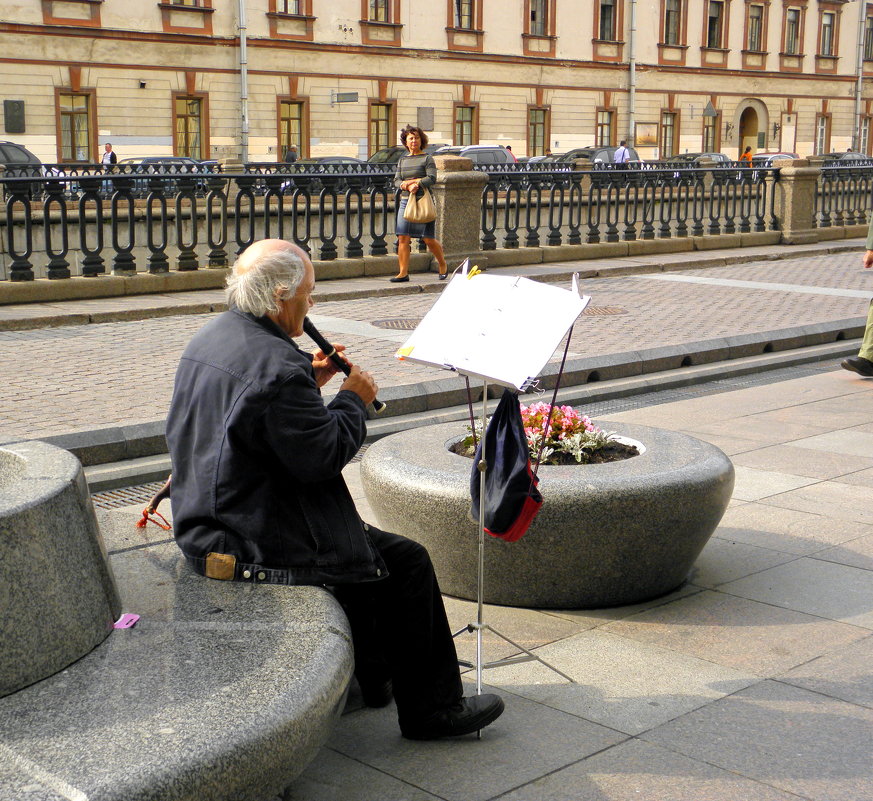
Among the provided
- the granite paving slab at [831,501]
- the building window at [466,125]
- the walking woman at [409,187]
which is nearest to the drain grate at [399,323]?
the walking woman at [409,187]

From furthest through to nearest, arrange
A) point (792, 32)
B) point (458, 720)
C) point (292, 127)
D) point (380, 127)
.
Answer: point (792, 32), point (380, 127), point (292, 127), point (458, 720)

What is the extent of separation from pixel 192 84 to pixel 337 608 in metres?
36.0

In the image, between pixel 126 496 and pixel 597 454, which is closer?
pixel 597 454

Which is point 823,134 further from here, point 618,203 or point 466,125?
point 618,203

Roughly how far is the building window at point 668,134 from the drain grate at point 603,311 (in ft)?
128

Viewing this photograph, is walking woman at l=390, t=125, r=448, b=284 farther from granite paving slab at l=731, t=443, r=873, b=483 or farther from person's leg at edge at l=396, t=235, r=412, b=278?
granite paving slab at l=731, t=443, r=873, b=483

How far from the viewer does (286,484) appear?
11.3 feet

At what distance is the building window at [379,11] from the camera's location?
4109 cm

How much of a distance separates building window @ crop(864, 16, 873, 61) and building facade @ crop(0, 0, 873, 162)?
0.34 feet

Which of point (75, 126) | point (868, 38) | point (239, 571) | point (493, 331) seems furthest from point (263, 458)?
point (868, 38)

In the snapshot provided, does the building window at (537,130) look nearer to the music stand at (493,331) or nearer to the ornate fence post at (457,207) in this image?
the ornate fence post at (457,207)

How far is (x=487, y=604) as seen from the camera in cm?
478

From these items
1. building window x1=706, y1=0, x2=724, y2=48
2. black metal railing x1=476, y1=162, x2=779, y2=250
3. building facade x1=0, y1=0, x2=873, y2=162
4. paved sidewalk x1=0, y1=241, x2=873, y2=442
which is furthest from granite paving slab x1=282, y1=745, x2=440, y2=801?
building window x1=706, y1=0, x2=724, y2=48

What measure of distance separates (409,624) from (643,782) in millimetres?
763
